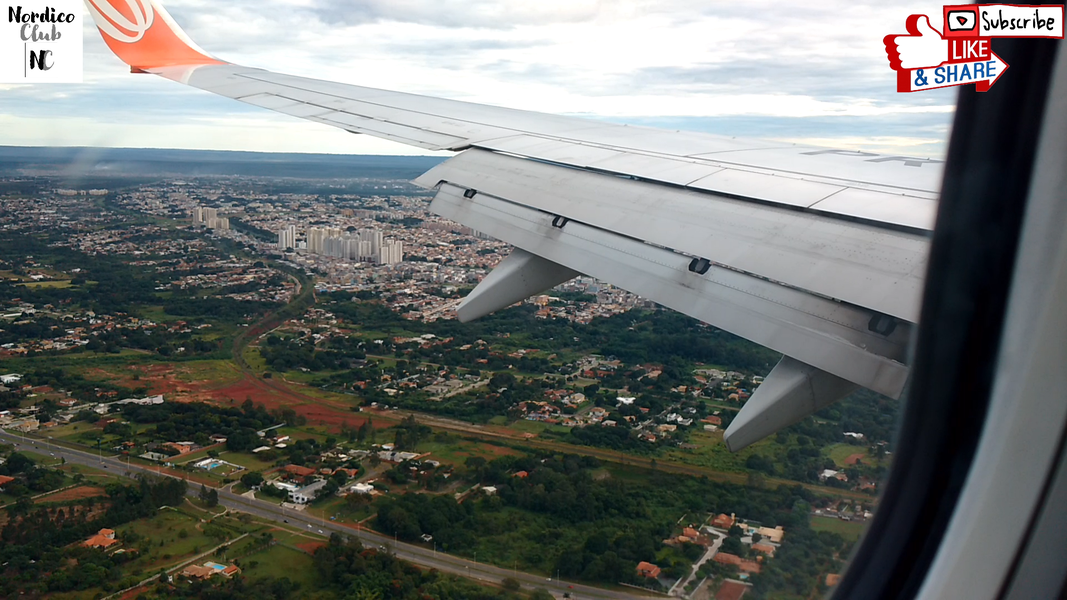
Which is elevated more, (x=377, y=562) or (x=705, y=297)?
(x=705, y=297)

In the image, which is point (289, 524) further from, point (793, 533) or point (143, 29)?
point (793, 533)

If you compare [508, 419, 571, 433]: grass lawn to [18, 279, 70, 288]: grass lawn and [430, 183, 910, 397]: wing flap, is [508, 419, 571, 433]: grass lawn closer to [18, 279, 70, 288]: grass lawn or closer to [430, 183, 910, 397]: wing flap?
[430, 183, 910, 397]: wing flap

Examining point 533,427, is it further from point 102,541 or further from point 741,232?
point 741,232

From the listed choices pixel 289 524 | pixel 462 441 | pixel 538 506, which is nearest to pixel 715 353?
pixel 538 506

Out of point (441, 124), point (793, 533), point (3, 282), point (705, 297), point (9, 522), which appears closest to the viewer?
point (705, 297)

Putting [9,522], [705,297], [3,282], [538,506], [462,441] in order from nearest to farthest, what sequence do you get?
[705,297] < [538,506] < [9,522] < [462,441] < [3,282]

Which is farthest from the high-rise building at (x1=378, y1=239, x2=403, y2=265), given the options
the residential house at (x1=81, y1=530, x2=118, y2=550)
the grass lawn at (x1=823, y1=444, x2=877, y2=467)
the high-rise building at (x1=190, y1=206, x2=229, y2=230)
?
the grass lawn at (x1=823, y1=444, x2=877, y2=467)
